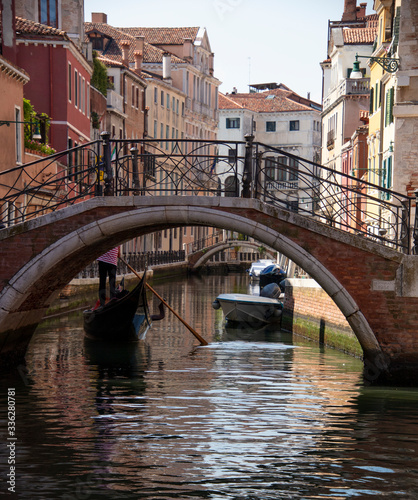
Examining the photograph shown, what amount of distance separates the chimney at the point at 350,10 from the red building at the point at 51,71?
19.4m

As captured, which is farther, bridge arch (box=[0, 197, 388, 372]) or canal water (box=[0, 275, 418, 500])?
bridge arch (box=[0, 197, 388, 372])

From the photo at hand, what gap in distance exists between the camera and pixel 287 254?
11336 millimetres

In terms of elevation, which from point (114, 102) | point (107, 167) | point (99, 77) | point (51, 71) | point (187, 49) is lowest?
point (107, 167)

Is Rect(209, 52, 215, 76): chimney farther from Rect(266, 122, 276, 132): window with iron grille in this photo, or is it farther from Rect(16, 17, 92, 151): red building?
Rect(16, 17, 92, 151): red building

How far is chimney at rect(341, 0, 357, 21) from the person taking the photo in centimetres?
4303

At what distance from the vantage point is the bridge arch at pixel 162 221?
36.8ft

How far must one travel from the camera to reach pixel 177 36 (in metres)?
52.8

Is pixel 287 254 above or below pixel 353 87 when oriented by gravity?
below

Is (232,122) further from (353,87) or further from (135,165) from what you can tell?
(135,165)

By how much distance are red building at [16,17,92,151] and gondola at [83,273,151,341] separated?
391 inches

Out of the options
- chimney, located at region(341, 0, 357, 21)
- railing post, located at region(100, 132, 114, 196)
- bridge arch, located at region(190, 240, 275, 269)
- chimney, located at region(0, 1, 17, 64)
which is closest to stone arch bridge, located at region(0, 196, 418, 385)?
railing post, located at region(100, 132, 114, 196)

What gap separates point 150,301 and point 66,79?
6.43 metres

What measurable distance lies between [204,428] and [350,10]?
36636mm

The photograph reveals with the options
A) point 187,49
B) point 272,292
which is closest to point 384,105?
point 272,292
